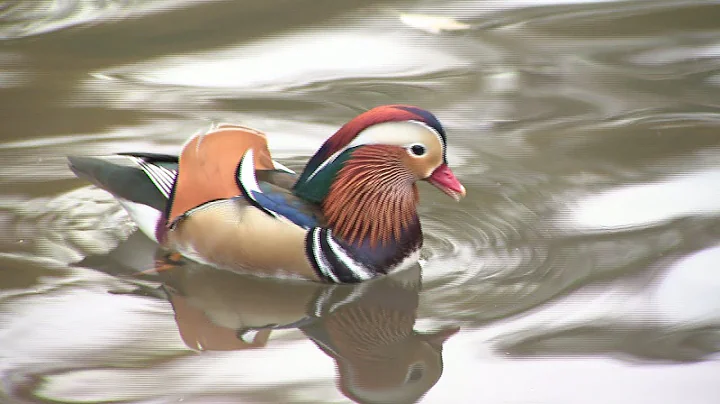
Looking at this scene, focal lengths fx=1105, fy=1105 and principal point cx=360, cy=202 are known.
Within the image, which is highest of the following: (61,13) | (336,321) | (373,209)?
(61,13)

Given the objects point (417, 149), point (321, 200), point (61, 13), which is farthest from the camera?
point (61, 13)

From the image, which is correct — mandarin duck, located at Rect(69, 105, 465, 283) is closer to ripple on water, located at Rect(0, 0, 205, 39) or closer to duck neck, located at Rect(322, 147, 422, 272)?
duck neck, located at Rect(322, 147, 422, 272)

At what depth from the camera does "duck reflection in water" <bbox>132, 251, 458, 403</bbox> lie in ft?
12.7

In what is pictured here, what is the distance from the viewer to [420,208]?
5.11 meters

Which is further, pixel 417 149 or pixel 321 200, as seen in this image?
pixel 321 200

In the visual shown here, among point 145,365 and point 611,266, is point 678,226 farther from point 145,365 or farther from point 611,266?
point 145,365

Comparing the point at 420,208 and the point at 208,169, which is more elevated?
the point at 208,169

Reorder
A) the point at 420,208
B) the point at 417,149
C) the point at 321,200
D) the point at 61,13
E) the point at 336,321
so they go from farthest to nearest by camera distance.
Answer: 1. the point at 61,13
2. the point at 420,208
3. the point at 321,200
4. the point at 417,149
5. the point at 336,321

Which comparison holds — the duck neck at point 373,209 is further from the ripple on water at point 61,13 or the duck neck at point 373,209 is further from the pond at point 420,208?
the ripple on water at point 61,13

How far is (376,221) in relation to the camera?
4.49m

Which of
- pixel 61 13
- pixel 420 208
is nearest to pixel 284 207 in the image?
pixel 420 208

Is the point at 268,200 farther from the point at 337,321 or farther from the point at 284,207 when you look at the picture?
the point at 337,321

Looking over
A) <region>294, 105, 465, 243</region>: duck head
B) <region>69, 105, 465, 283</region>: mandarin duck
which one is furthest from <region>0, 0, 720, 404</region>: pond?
<region>294, 105, 465, 243</region>: duck head

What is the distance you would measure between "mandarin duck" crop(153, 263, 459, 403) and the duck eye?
1.65 ft
